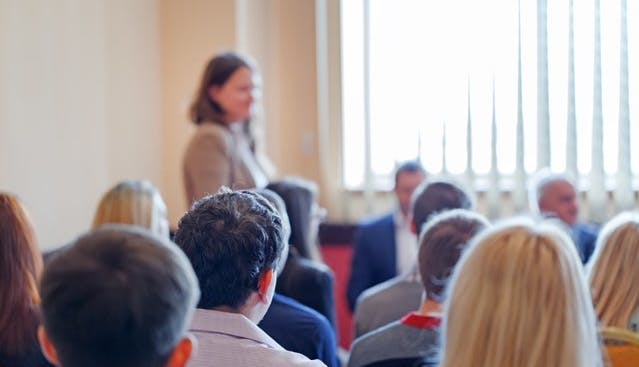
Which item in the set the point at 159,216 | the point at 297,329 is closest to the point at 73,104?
the point at 159,216

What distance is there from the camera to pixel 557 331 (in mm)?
1568

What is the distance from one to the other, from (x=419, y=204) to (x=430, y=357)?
40.5 inches

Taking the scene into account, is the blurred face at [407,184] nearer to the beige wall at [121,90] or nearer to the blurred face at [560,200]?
the blurred face at [560,200]

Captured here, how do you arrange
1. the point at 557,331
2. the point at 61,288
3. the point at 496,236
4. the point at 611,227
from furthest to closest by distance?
the point at 611,227, the point at 496,236, the point at 557,331, the point at 61,288

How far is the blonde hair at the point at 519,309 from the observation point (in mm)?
1558

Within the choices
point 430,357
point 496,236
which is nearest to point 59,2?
point 430,357

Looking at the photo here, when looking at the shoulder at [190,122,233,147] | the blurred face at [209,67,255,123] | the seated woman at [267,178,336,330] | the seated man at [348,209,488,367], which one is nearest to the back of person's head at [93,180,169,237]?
the seated woman at [267,178,336,330]

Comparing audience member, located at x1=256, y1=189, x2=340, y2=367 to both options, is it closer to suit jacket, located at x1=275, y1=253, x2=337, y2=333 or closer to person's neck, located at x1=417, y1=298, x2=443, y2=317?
person's neck, located at x1=417, y1=298, x2=443, y2=317

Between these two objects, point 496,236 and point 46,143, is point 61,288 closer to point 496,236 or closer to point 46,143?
point 496,236

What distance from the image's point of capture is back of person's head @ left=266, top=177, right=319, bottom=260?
10.7 feet

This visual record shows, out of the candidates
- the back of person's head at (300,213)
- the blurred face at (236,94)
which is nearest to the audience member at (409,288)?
the back of person's head at (300,213)

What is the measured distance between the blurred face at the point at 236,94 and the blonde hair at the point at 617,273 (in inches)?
84.0

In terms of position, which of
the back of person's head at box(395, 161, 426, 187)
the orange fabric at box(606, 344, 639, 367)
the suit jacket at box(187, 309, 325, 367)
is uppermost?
the back of person's head at box(395, 161, 426, 187)

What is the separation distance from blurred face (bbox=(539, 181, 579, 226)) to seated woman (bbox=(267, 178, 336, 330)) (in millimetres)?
1094
